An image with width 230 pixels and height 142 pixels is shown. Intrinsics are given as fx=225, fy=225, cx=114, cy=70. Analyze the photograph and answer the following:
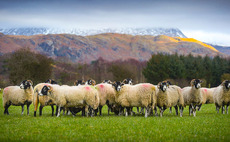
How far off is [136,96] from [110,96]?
2.73 meters

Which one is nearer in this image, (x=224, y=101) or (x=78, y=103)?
(x=78, y=103)

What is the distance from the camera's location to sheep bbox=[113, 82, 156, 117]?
17156 mm

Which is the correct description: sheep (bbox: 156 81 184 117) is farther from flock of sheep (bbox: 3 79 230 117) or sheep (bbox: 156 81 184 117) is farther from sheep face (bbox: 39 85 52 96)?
sheep face (bbox: 39 85 52 96)

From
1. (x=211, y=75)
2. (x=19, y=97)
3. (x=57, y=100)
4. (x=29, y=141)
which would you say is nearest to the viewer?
(x=29, y=141)

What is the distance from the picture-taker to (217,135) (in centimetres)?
909

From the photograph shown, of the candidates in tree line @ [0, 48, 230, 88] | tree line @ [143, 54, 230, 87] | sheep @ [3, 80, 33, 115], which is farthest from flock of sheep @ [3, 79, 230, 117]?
tree line @ [143, 54, 230, 87]

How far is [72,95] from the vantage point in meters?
16.7

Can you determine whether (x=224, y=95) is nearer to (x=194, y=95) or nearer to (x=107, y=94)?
(x=194, y=95)

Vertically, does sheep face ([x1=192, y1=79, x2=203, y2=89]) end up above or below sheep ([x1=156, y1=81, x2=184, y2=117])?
above

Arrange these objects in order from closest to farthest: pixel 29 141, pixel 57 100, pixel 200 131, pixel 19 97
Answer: pixel 29 141 → pixel 200 131 → pixel 57 100 → pixel 19 97

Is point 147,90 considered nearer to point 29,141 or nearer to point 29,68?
point 29,141

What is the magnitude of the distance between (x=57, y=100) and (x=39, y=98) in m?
1.47

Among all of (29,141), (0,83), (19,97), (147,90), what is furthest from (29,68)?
(29,141)

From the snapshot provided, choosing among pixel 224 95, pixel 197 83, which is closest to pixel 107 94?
pixel 197 83
